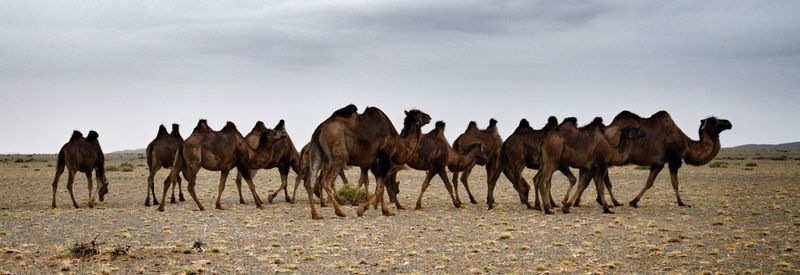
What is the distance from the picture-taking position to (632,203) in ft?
63.4

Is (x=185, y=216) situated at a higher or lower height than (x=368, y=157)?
lower

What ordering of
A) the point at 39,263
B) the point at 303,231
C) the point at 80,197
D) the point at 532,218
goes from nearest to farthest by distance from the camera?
the point at 39,263 < the point at 303,231 < the point at 532,218 < the point at 80,197

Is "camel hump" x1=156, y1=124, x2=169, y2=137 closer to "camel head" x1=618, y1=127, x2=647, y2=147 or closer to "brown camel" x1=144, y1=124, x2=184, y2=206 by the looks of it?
"brown camel" x1=144, y1=124, x2=184, y2=206

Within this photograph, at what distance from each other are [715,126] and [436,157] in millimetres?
7808

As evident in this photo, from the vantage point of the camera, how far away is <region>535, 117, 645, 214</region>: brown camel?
690 inches

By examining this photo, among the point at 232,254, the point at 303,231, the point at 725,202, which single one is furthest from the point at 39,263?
the point at 725,202

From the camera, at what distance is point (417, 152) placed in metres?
19.0

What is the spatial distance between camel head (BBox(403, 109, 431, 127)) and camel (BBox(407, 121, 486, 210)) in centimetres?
103

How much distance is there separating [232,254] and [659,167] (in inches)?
480

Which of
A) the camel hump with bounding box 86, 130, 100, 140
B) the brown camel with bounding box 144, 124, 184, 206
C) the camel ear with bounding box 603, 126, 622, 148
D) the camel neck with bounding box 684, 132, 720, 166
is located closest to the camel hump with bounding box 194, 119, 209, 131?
the brown camel with bounding box 144, 124, 184, 206

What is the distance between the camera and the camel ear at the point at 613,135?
18.8m

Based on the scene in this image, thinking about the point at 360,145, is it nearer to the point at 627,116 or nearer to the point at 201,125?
the point at 201,125

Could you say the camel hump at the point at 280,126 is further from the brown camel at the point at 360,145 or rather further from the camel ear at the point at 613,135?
the camel ear at the point at 613,135

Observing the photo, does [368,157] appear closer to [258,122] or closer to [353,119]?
[353,119]
